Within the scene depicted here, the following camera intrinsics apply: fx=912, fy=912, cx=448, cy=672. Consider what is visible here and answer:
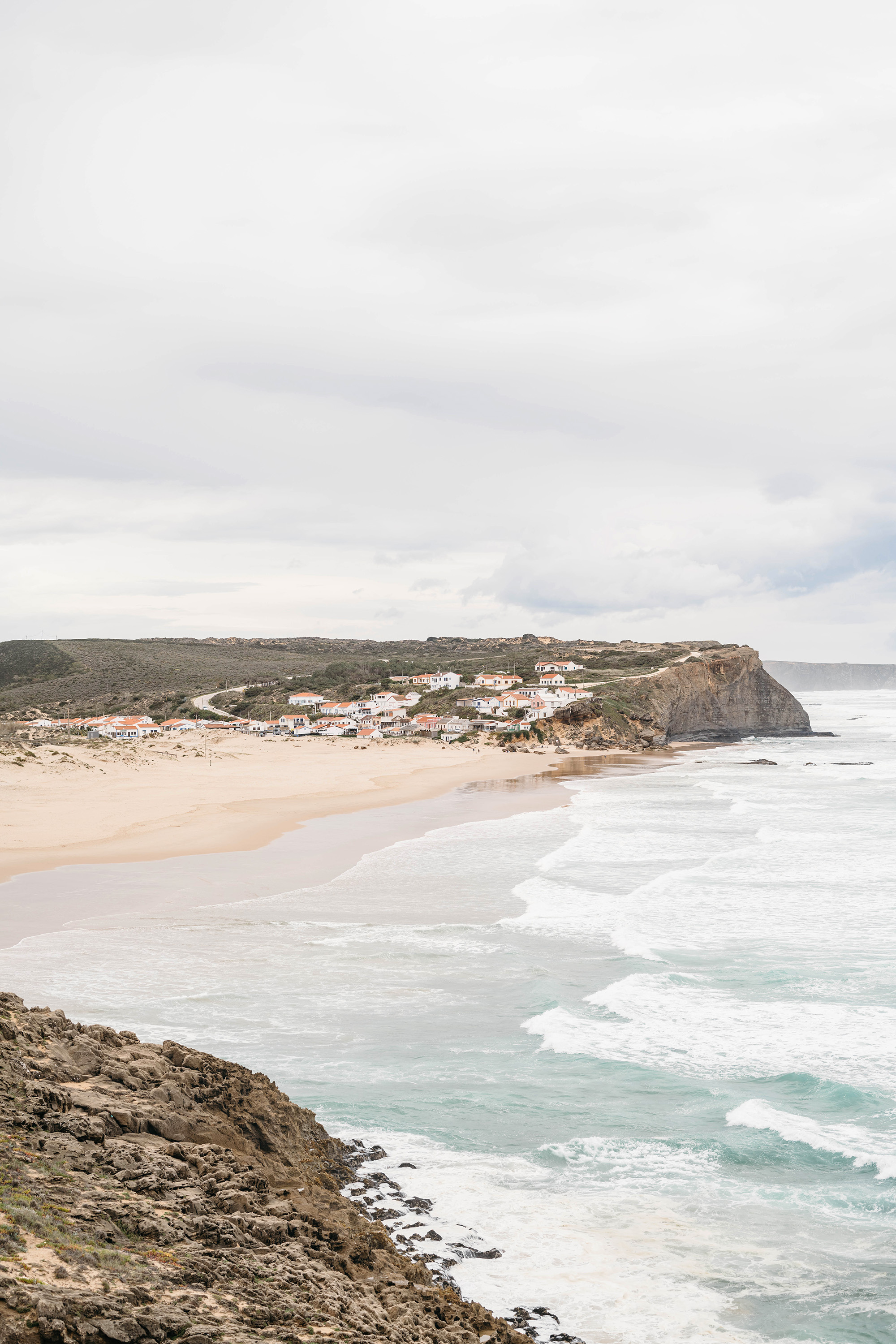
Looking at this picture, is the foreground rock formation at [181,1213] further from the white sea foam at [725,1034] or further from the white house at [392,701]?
the white house at [392,701]

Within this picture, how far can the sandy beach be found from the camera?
83.5 feet

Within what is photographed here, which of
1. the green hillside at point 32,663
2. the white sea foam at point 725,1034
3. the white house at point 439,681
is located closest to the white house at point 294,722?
the white house at point 439,681

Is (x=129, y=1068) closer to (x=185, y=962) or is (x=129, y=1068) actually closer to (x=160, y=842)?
(x=185, y=962)

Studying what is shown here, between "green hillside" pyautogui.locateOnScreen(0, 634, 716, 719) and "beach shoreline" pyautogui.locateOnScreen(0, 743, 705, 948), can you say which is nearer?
"beach shoreline" pyautogui.locateOnScreen(0, 743, 705, 948)

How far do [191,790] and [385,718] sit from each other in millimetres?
51777

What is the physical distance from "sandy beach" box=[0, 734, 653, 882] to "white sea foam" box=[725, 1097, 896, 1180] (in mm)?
16993

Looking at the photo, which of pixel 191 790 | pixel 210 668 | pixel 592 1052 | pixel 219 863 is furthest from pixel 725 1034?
pixel 210 668

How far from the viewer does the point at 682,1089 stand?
10500 mm

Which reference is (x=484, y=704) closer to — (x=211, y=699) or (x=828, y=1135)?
(x=211, y=699)

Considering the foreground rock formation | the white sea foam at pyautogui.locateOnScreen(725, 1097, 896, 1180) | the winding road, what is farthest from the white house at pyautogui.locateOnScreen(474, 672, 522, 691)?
the foreground rock formation

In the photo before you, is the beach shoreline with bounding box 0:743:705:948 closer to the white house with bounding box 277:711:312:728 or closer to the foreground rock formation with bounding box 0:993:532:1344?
the foreground rock formation with bounding box 0:993:532:1344

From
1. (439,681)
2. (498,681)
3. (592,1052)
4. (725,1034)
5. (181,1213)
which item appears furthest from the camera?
(439,681)

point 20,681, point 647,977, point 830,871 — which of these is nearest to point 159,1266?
point 647,977

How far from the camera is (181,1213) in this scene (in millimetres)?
5922
